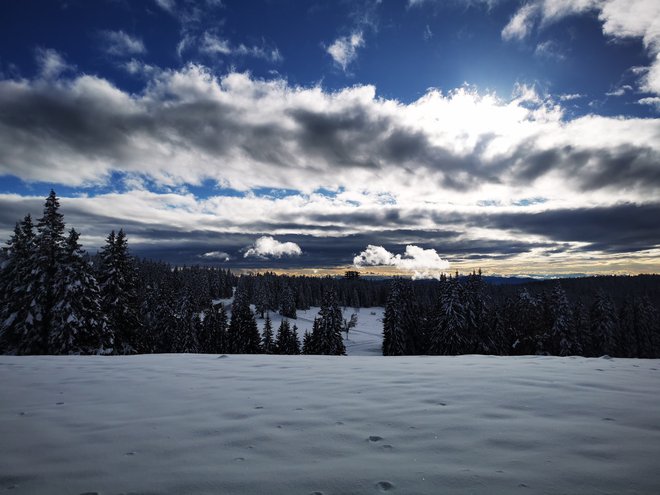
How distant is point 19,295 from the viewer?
950 inches

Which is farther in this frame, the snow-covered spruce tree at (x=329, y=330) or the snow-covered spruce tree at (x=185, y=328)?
the snow-covered spruce tree at (x=329, y=330)

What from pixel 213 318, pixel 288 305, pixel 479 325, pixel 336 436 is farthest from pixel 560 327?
pixel 288 305

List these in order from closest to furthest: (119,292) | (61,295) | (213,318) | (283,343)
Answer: (61,295), (119,292), (283,343), (213,318)

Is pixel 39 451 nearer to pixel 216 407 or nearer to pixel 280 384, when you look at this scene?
pixel 216 407

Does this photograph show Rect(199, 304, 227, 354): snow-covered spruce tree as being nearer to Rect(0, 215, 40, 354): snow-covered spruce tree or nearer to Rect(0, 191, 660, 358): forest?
Rect(0, 191, 660, 358): forest

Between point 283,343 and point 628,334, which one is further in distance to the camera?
point 628,334

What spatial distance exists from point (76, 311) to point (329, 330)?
1182 inches

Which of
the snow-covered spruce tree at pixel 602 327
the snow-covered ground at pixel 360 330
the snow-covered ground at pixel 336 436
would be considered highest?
the snow-covered ground at pixel 336 436

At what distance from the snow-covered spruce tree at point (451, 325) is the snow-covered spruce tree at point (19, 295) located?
39.3 metres

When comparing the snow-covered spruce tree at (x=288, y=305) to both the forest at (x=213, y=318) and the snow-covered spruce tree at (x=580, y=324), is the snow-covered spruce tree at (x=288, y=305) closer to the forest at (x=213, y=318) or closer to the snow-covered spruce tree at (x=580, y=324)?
the forest at (x=213, y=318)

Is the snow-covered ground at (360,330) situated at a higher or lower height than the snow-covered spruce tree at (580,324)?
lower

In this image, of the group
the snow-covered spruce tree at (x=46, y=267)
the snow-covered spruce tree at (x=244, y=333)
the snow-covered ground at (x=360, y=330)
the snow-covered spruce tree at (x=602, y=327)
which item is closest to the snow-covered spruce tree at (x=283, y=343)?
the snow-covered spruce tree at (x=244, y=333)

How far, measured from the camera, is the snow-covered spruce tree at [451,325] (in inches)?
1646

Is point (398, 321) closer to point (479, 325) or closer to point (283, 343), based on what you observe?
point (479, 325)
